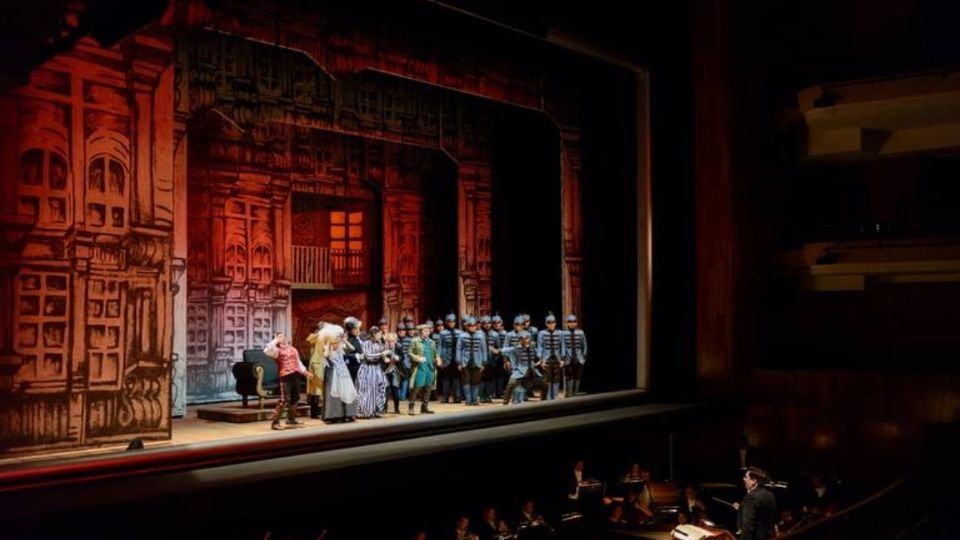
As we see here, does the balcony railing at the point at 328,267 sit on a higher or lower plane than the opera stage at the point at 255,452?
higher

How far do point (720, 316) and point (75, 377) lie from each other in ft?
27.3

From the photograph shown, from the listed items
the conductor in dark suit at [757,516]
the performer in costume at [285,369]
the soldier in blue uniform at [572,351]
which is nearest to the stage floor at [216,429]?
the performer in costume at [285,369]

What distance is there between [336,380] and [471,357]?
8.37 feet

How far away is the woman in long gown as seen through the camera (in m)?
9.13

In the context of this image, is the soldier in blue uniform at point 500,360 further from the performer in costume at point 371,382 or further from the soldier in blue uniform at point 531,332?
the performer in costume at point 371,382

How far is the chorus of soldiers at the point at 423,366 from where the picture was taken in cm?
918

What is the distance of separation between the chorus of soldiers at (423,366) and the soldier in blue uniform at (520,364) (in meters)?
0.01

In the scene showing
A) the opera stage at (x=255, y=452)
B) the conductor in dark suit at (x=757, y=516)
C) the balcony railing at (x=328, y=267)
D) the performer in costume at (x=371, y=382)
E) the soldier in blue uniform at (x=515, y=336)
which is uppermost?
the balcony railing at (x=328, y=267)

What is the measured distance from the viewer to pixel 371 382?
9656 mm

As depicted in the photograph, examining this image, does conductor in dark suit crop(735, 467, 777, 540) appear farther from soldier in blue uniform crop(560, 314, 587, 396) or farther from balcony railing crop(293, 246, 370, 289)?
balcony railing crop(293, 246, 370, 289)

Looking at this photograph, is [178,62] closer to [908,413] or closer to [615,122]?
[615,122]

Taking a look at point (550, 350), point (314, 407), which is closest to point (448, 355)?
point (550, 350)

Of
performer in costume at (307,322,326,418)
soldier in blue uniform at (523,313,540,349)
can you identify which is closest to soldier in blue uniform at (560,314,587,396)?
soldier in blue uniform at (523,313,540,349)

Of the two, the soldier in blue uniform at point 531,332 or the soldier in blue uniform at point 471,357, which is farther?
the soldier in blue uniform at point 531,332
